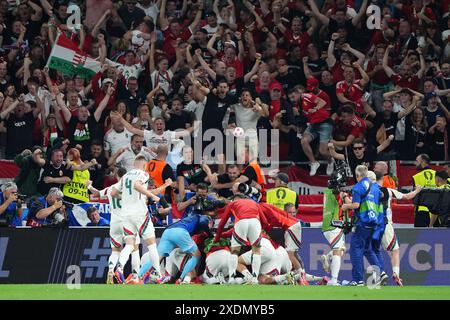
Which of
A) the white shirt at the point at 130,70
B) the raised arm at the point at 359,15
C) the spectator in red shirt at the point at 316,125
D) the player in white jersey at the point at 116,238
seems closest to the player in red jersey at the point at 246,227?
the player in white jersey at the point at 116,238

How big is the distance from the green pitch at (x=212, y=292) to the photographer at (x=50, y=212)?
226 cm

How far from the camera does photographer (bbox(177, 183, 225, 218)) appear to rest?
820 inches

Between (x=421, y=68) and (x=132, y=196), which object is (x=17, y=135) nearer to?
(x=132, y=196)

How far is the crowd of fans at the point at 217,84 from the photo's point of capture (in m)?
24.6

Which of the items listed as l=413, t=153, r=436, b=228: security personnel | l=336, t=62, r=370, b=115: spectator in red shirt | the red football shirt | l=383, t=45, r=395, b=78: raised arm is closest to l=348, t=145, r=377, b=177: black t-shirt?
l=413, t=153, r=436, b=228: security personnel

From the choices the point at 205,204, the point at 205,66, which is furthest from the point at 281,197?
the point at 205,66

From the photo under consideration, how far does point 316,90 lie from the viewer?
2573 centimetres

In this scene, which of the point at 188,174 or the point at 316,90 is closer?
the point at 188,174

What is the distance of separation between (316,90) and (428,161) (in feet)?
10.1

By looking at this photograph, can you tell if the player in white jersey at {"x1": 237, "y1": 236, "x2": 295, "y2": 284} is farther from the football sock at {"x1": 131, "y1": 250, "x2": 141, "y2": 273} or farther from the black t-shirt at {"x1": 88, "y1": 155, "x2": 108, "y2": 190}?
the black t-shirt at {"x1": 88, "y1": 155, "x2": 108, "y2": 190}

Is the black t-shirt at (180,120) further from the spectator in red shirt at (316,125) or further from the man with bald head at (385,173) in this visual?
the man with bald head at (385,173)

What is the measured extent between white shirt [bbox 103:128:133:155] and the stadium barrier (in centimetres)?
339
